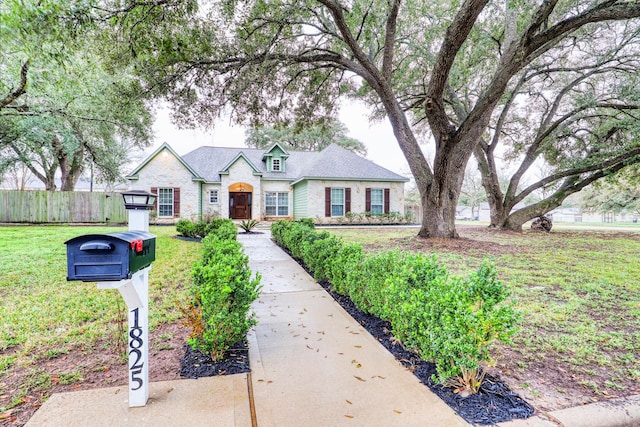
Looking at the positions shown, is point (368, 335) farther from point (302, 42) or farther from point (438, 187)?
point (302, 42)

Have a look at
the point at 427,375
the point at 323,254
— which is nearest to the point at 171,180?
the point at 323,254

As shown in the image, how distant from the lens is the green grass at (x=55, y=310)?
276cm

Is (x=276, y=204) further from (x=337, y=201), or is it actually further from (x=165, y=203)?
(x=165, y=203)

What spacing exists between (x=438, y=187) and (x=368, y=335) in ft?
23.6

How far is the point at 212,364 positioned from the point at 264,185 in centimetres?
1773

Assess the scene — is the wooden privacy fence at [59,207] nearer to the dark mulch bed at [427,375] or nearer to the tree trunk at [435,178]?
the tree trunk at [435,178]

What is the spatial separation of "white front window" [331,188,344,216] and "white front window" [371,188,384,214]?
2.04m

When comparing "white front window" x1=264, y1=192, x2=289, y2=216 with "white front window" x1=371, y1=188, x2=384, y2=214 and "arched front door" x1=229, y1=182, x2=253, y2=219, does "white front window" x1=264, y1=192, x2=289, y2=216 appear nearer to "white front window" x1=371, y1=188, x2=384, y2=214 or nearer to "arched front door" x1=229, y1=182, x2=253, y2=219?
"arched front door" x1=229, y1=182, x2=253, y2=219

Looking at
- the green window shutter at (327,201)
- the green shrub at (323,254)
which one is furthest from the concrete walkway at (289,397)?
the green window shutter at (327,201)

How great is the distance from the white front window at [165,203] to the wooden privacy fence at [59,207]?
6.90 ft

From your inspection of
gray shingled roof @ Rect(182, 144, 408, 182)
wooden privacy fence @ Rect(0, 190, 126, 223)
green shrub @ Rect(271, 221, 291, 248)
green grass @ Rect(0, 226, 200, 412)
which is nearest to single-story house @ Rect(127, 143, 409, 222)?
gray shingled roof @ Rect(182, 144, 408, 182)

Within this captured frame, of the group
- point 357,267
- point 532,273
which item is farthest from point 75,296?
point 532,273

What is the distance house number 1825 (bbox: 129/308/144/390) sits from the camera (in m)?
1.94

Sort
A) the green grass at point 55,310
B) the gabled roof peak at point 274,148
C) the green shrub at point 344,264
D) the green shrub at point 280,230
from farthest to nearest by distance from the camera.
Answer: the gabled roof peak at point 274,148 → the green shrub at point 280,230 → the green shrub at point 344,264 → the green grass at point 55,310
